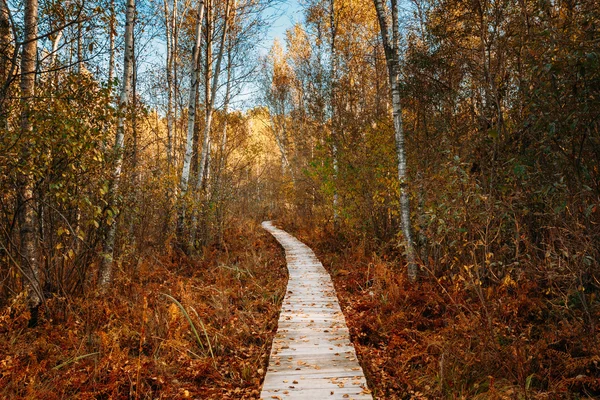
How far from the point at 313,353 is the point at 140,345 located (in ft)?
6.72

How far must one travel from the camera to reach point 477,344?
4.40 metres

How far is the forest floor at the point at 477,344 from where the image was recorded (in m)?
3.68

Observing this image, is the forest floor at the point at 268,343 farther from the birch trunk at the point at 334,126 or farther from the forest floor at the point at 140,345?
the birch trunk at the point at 334,126

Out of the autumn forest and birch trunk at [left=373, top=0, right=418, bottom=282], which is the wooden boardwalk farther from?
birch trunk at [left=373, top=0, right=418, bottom=282]

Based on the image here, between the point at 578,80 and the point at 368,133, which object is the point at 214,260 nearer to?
the point at 368,133

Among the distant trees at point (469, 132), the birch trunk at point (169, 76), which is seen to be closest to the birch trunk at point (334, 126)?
the distant trees at point (469, 132)

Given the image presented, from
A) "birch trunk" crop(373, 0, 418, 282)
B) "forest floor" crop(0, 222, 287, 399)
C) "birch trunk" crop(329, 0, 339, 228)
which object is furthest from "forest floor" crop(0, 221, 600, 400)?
"birch trunk" crop(329, 0, 339, 228)

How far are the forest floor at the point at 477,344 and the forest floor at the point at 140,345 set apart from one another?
61.0 inches

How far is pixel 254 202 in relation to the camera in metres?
24.4

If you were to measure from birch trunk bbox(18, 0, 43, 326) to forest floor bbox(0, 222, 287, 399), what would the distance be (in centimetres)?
30

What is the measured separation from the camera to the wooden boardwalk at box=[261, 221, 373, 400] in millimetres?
3537

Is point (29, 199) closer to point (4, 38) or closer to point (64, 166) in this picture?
point (64, 166)

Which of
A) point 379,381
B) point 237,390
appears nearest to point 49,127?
point 237,390

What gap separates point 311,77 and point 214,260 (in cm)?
803
